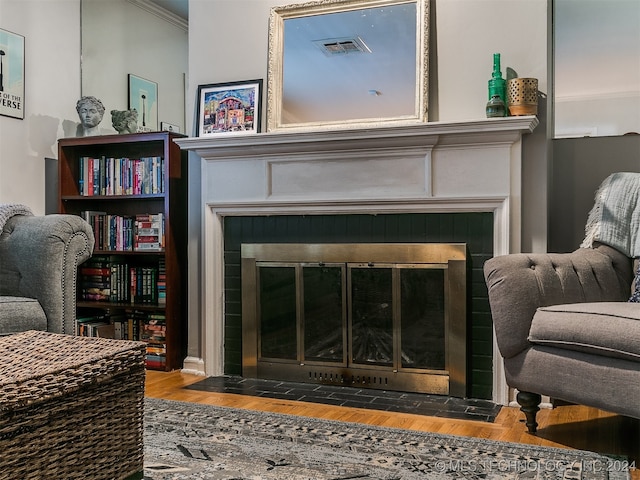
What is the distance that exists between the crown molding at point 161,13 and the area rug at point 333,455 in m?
3.12

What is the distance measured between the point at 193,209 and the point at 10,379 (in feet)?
6.81

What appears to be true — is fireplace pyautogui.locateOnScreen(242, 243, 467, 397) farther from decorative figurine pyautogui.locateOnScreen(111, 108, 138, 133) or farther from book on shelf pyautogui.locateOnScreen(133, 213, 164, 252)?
decorative figurine pyautogui.locateOnScreen(111, 108, 138, 133)

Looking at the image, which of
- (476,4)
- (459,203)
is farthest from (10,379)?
(476,4)

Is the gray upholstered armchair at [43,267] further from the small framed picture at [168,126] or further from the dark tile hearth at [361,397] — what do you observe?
Result: the small framed picture at [168,126]

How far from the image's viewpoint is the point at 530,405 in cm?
231

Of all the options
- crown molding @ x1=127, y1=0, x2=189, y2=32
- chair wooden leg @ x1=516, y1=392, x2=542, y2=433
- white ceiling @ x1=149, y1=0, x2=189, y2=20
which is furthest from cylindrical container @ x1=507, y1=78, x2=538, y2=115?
crown molding @ x1=127, y1=0, x2=189, y2=32

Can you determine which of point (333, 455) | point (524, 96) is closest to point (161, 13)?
point (524, 96)

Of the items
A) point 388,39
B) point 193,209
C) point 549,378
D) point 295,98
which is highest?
point 388,39

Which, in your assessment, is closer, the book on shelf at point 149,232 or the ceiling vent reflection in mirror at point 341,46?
the ceiling vent reflection in mirror at point 341,46

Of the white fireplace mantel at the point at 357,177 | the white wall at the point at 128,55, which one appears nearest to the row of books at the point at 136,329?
the white fireplace mantel at the point at 357,177

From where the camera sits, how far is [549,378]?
2.18 m

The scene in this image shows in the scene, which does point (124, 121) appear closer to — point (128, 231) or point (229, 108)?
point (128, 231)

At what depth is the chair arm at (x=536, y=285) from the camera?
2.25 meters

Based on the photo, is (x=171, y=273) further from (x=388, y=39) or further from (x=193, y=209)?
(x=388, y=39)
